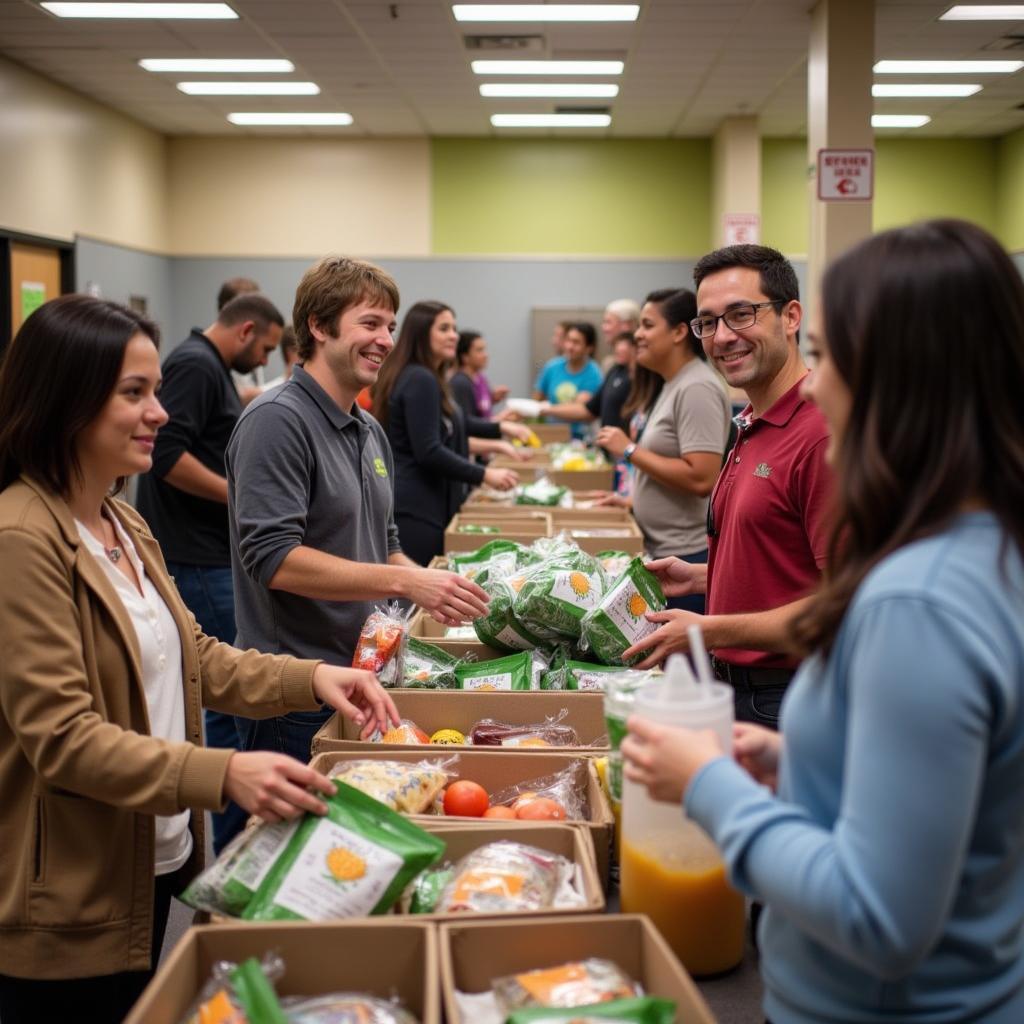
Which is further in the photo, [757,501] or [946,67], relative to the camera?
[946,67]

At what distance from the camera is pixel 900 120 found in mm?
10539

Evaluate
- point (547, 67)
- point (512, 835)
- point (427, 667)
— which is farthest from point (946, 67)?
point (512, 835)

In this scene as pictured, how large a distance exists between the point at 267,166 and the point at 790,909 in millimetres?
11489

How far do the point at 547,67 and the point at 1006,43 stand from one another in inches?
128

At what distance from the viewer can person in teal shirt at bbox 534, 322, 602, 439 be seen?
8516mm

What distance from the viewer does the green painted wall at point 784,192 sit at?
11.5 m

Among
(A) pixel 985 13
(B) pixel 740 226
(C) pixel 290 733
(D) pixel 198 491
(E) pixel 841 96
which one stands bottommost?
(C) pixel 290 733

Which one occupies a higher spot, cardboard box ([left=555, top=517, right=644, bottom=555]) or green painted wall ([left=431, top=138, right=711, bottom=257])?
green painted wall ([left=431, top=138, right=711, bottom=257])

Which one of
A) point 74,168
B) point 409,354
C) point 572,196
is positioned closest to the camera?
point 409,354

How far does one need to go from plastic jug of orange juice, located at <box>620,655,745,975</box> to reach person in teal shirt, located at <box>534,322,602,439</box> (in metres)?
7.08

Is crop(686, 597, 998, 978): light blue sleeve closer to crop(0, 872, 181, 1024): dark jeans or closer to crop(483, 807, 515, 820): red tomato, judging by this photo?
crop(483, 807, 515, 820): red tomato

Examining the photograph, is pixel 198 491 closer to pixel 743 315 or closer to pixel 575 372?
pixel 743 315

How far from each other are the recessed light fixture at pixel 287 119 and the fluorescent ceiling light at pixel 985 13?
A: 528 cm

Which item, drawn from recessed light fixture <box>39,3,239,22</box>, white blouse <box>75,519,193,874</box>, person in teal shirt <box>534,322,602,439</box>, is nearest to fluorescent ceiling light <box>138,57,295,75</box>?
recessed light fixture <box>39,3,239,22</box>
